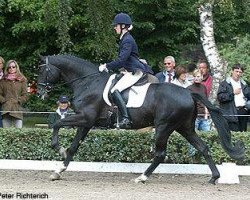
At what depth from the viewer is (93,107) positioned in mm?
11734

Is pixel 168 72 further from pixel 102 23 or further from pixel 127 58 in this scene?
pixel 102 23

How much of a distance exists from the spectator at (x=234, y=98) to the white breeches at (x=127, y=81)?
2491mm

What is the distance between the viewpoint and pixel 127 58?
38.2 ft

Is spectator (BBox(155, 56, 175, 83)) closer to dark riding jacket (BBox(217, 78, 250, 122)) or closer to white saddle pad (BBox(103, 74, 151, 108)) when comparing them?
dark riding jacket (BBox(217, 78, 250, 122))

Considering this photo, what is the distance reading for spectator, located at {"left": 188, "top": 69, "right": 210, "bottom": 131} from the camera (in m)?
13.3

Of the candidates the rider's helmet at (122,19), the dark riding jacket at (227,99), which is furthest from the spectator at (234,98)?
the rider's helmet at (122,19)

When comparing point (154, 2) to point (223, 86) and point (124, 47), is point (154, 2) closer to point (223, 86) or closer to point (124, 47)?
point (223, 86)

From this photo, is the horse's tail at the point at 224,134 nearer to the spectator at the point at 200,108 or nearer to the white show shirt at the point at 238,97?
the spectator at the point at 200,108

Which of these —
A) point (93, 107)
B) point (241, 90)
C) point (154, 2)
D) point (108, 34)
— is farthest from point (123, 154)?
point (154, 2)

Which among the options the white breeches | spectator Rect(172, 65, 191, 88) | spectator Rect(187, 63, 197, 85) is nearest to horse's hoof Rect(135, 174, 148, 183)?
the white breeches

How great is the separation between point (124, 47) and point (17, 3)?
10435 mm

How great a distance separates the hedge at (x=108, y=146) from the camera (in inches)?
503

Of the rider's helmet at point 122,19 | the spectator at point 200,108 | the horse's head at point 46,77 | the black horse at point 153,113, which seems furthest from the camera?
the spectator at point 200,108

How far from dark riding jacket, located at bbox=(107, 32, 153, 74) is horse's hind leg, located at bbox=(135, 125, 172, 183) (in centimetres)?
110
